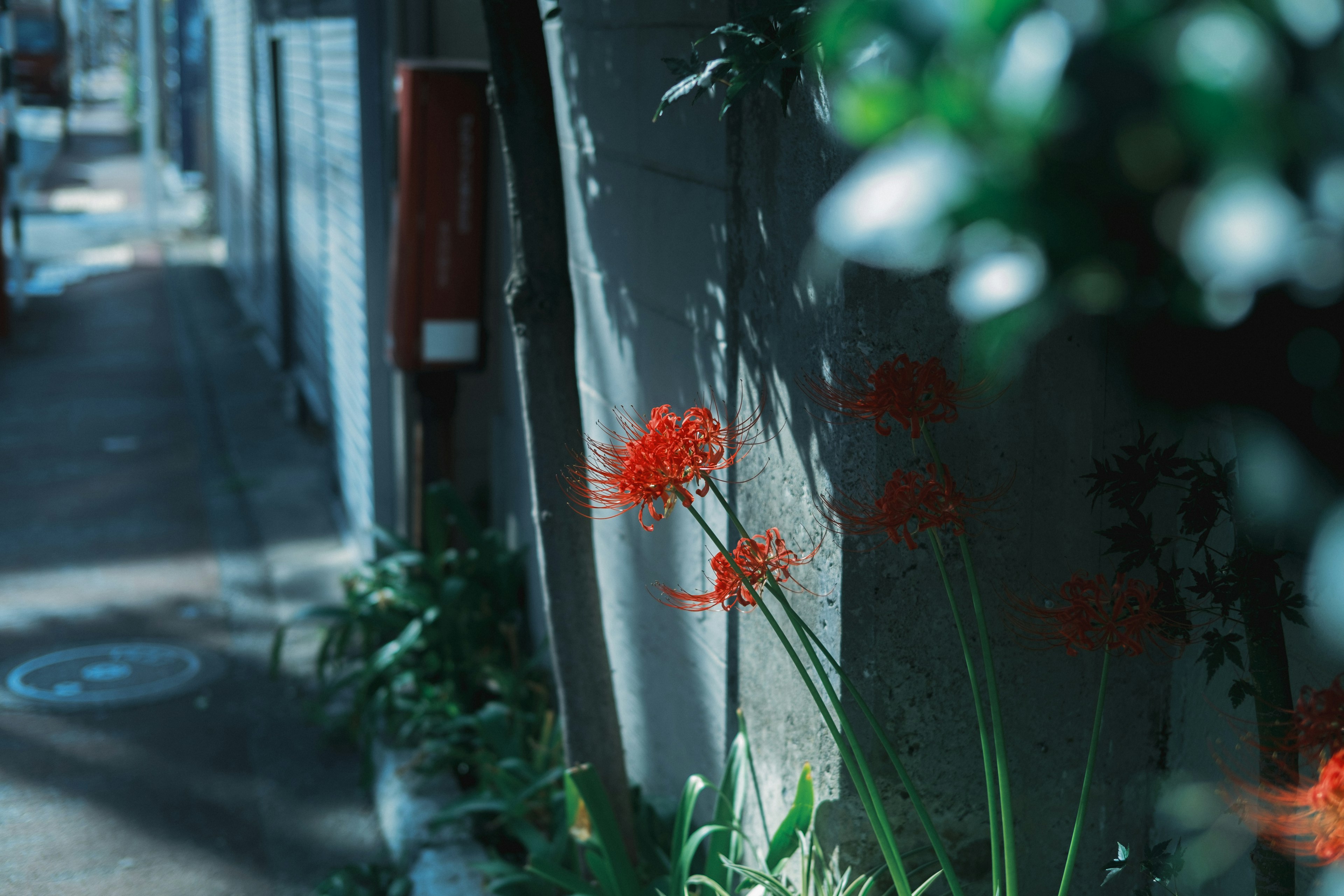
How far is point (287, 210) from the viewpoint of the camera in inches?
376

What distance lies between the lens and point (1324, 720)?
Result: 54.5 inches

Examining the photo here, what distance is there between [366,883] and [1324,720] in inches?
115

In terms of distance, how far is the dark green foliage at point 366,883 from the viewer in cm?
350

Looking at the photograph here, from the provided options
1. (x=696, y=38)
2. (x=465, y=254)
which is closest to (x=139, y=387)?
(x=465, y=254)

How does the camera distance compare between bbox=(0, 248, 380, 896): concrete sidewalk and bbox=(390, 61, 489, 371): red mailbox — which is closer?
bbox=(0, 248, 380, 896): concrete sidewalk

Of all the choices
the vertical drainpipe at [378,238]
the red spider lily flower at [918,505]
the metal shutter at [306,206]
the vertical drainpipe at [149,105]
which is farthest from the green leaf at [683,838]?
the vertical drainpipe at [149,105]

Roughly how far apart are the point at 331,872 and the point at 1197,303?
375 centimetres

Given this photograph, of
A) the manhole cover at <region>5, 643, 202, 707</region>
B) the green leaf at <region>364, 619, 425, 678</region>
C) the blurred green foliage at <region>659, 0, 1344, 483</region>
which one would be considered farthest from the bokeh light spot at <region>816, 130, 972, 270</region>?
the manhole cover at <region>5, 643, 202, 707</region>

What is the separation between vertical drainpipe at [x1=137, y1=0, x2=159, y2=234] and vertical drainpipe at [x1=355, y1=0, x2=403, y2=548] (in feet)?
46.8

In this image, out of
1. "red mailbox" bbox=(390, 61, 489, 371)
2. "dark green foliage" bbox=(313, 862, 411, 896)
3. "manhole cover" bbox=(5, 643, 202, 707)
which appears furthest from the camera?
"manhole cover" bbox=(5, 643, 202, 707)

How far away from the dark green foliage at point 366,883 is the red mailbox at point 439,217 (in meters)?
1.89

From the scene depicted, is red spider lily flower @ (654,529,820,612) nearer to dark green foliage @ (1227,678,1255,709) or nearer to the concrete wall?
the concrete wall

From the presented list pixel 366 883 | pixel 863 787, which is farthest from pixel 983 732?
pixel 366 883

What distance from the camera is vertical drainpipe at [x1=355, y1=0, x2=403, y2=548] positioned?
5.40 m
